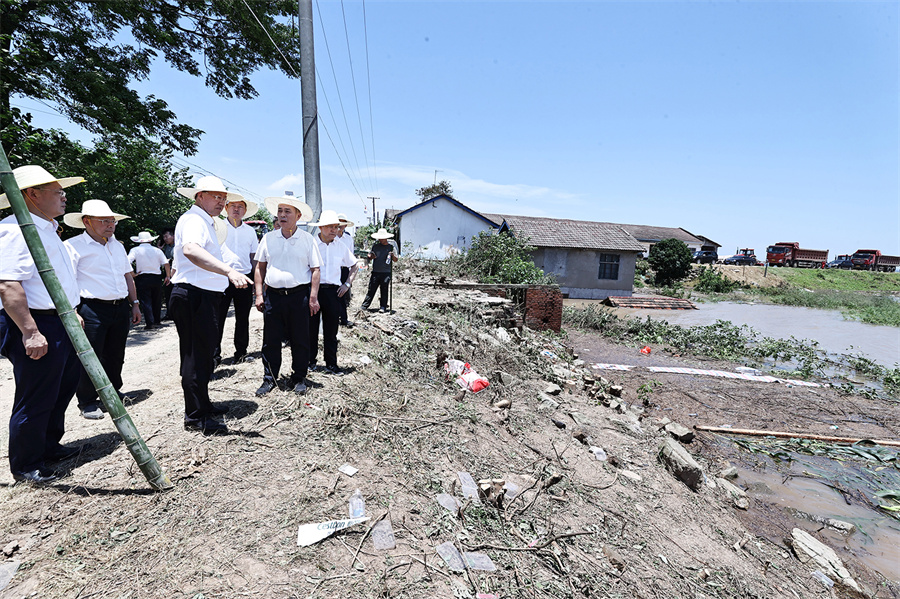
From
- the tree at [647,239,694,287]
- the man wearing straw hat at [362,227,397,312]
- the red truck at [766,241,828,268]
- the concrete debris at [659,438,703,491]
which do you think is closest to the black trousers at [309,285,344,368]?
the man wearing straw hat at [362,227,397,312]

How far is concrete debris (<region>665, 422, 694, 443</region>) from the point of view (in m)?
5.93

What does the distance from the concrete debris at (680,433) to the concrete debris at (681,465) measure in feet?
2.49

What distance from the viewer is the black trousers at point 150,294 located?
716cm

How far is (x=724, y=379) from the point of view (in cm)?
911

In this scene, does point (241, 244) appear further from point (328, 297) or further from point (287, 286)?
point (287, 286)

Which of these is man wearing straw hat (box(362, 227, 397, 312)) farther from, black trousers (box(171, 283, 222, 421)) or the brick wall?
the brick wall

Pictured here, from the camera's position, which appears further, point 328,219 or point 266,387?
point 328,219

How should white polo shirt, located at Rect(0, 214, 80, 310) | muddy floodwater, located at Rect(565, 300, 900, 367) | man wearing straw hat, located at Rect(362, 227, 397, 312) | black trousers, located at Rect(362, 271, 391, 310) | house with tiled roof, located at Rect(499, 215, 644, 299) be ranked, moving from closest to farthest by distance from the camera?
1. white polo shirt, located at Rect(0, 214, 80, 310)
2. man wearing straw hat, located at Rect(362, 227, 397, 312)
3. black trousers, located at Rect(362, 271, 391, 310)
4. muddy floodwater, located at Rect(565, 300, 900, 367)
5. house with tiled roof, located at Rect(499, 215, 644, 299)

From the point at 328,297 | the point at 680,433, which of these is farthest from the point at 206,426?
the point at 680,433

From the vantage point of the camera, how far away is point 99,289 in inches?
140

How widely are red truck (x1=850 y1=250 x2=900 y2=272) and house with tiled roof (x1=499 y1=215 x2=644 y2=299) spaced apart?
35.4 meters

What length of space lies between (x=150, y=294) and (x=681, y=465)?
8.39 meters

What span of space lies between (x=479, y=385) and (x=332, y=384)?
1967mm

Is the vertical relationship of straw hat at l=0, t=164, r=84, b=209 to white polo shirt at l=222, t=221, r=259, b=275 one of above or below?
above
